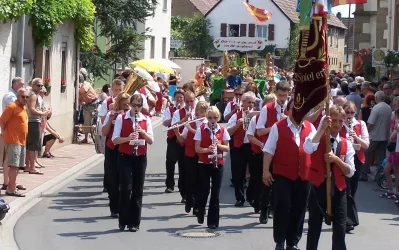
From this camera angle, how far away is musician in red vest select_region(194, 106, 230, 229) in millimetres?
13016

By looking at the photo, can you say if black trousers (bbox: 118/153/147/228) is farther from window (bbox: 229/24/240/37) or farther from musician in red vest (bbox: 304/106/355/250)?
window (bbox: 229/24/240/37)

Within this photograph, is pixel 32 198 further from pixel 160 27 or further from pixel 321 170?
pixel 160 27

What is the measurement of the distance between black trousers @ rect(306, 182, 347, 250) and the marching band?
0.4 inches

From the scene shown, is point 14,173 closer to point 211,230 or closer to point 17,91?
point 17,91

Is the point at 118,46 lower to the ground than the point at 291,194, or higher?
higher

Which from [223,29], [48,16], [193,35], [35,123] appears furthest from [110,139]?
[223,29]

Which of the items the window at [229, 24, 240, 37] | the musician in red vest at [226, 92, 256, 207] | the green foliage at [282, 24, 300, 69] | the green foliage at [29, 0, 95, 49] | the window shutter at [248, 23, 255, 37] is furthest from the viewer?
the window shutter at [248, 23, 255, 37]

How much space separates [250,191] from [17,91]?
4.37m

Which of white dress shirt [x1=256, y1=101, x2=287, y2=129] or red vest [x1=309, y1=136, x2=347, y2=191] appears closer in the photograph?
red vest [x1=309, y1=136, x2=347, y2=191]

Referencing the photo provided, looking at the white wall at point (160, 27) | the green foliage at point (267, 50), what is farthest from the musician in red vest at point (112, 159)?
the green foliage at point (267, 50)

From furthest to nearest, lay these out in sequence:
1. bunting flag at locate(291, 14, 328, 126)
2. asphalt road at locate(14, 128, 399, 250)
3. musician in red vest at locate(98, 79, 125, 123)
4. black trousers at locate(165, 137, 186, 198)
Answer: black trousers at locate(165, 137, 186, 198), musician in red vest at locate(98, 79, 125, 123), asphalt road at locate(14, 128, 399, 250), bunting flag at locate(291, 14, 328, 126)

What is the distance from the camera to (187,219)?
1401cm

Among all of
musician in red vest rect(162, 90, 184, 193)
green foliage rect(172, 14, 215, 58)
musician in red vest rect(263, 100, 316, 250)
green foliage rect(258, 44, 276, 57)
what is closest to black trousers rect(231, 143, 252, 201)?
musician in red vest rect(162, 90, 184, 193)

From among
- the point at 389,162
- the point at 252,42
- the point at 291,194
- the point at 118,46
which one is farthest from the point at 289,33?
the point at 291,194
